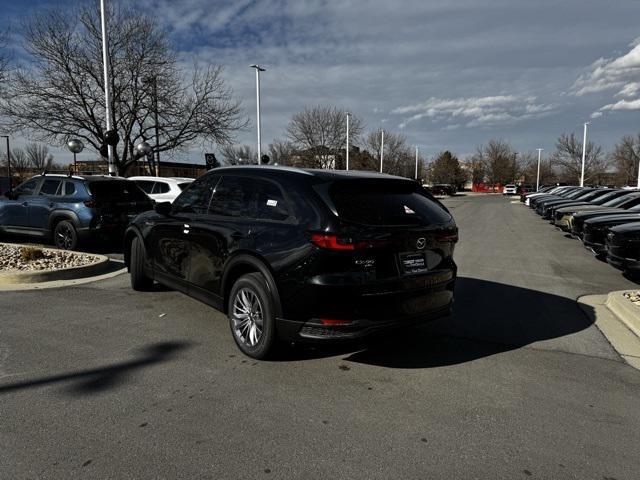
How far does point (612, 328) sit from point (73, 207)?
939 centimetres

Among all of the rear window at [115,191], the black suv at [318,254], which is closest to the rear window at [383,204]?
the black suv at [318,254]

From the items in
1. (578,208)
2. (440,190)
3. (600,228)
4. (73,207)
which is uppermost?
(440,190)

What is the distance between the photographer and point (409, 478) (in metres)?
2.62

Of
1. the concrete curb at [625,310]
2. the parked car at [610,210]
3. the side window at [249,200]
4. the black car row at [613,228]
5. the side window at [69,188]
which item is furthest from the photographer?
the parked car at [610,210]

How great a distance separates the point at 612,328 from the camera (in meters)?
5.38

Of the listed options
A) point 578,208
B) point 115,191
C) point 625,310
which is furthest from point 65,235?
point 578,208

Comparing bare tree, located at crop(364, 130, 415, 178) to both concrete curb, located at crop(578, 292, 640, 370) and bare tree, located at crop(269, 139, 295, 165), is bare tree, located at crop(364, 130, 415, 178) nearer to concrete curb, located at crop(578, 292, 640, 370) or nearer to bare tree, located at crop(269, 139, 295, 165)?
bare tree, located at crop(269, 139, 295, 165)

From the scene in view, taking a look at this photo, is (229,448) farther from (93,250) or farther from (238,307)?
(93,250)

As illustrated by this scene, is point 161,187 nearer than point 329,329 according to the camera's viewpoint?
No

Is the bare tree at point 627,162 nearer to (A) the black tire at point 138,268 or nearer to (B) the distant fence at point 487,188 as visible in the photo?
(B) the distant fence at point 487,188

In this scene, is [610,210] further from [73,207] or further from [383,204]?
[73,207]

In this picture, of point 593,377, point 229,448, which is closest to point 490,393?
point 593,377

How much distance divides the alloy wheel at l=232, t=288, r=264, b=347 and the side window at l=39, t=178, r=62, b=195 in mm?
7220

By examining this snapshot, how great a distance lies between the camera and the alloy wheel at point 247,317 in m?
4.20
